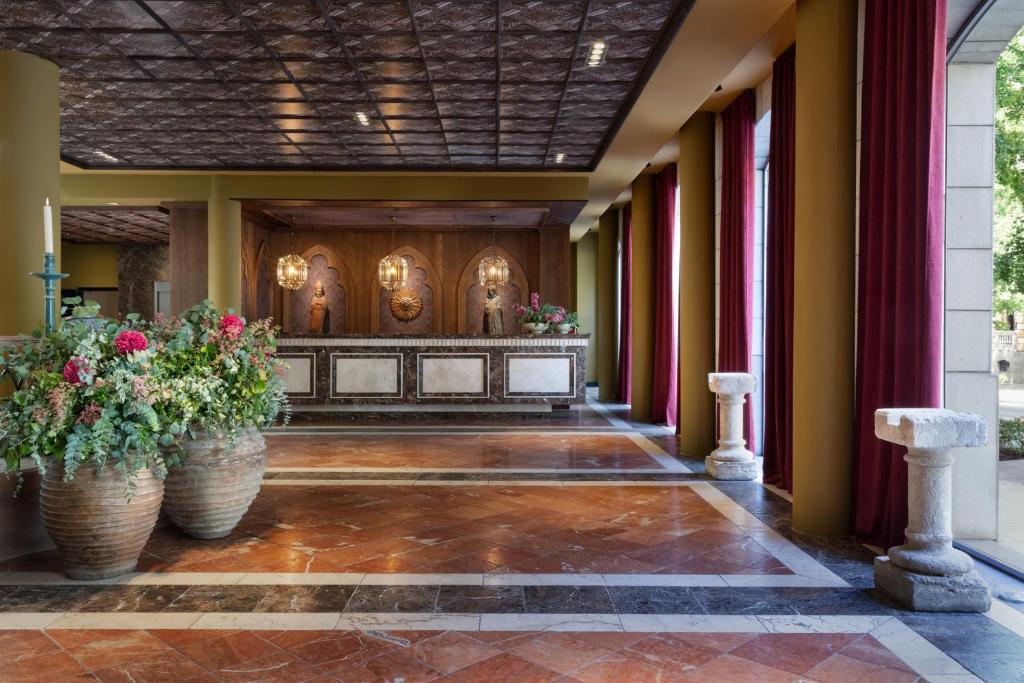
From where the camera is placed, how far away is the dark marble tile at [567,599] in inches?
113

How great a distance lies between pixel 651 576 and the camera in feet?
10.8

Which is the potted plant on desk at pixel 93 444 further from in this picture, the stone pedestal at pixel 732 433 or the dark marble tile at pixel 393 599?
the stone pedestal at pixel 732 433

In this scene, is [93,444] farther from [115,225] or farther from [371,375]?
[115,225]

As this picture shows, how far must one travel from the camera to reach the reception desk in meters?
9.49

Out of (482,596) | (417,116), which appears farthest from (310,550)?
(417,116)

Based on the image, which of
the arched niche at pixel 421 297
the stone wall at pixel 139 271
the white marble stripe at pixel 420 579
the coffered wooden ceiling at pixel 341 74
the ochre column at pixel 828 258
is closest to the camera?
the white marble stripe at pixel 420 579

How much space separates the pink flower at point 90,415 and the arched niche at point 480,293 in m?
9.06

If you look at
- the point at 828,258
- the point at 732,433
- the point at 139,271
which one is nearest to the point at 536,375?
the point at 732,433

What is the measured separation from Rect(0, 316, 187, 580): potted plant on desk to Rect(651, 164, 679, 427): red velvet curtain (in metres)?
6.39

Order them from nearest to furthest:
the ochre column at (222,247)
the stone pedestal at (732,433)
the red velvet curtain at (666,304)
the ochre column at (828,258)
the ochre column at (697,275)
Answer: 1. the ochre column at (828,258)
2. the stone pedestal at (732,433)
3. the ochre column at (697,275)
4. the red velvet curtain at (666,304)
5. the ochre column at (222,247)

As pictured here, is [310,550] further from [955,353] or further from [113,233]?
[113,233]

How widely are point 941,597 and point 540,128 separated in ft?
18.1

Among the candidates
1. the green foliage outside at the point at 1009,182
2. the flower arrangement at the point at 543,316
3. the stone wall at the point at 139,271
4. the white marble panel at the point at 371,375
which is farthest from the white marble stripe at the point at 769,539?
the stone wall at the point at 139,271

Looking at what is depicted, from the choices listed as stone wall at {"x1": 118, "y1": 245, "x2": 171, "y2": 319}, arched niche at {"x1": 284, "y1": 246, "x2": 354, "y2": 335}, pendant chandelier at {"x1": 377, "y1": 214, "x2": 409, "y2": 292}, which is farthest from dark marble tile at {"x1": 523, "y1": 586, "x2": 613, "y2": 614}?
stone wall at {"x1": 118, "y1": 245, "x2": 171, "y2": 319}
